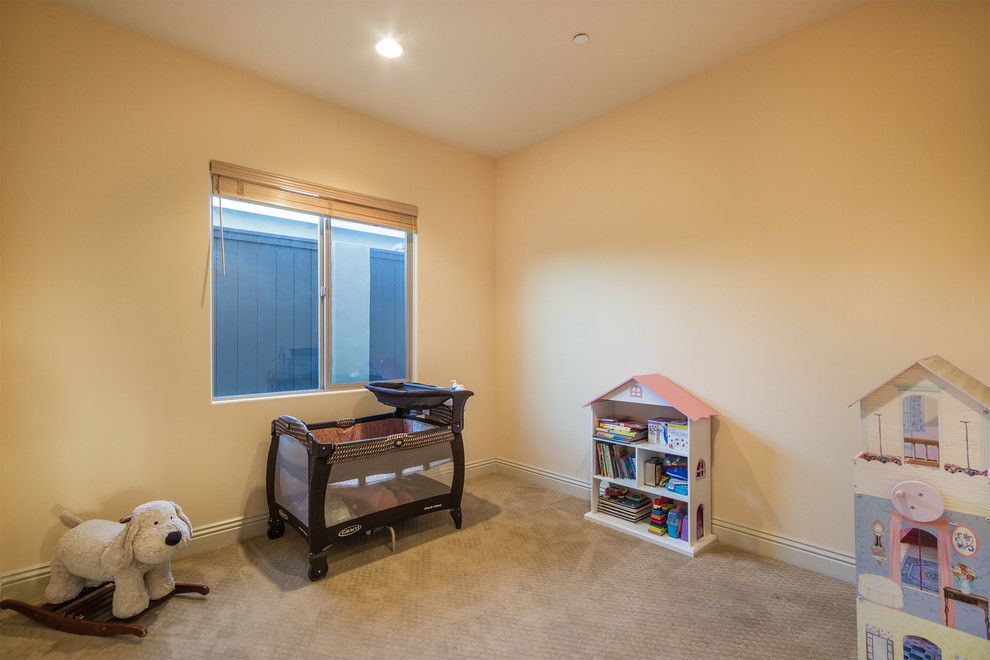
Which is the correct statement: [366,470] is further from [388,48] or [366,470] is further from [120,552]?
[388,48]

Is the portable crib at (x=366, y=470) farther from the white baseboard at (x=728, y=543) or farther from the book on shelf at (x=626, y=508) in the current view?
the book on shelf at (x=626, y=508)

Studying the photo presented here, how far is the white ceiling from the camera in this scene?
80.7 inches

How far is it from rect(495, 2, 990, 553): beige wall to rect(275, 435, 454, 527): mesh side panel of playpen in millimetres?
1143

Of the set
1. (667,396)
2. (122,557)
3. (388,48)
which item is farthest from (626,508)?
(388,48)

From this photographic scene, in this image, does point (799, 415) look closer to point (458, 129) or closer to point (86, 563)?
point (458, 129)

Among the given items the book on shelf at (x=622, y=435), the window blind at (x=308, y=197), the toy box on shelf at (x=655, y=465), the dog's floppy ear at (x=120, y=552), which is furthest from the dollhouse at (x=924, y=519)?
the window blind at (x=308, y=197)

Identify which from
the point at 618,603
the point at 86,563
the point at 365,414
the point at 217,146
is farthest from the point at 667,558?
the point at 217,146

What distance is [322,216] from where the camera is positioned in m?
2.88

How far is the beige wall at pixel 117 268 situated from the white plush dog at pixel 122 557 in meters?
0.26

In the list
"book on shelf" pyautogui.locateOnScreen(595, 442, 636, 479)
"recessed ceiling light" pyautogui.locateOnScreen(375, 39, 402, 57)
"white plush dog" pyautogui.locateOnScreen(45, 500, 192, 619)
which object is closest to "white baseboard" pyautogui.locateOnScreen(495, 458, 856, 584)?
"book on shelf" pyautogui.locateOnScreen(595, 442, 636, 479)

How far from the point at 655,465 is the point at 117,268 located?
2.99m

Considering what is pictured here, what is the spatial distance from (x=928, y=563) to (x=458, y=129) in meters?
3.29

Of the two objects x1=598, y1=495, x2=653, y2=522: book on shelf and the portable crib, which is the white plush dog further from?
x1=598, y1=495, x2=653, y2=522: book on shelf

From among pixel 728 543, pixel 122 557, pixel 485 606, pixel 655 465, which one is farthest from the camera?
pixel 655 465
